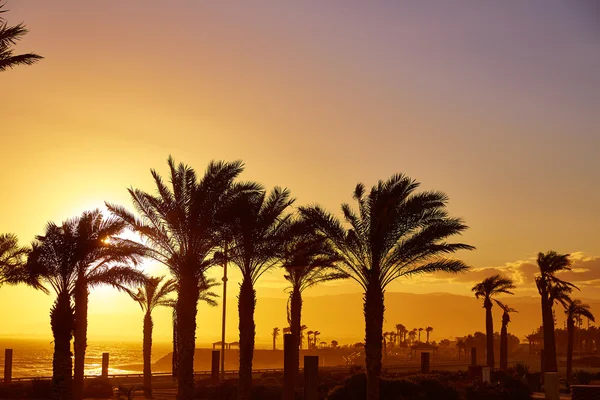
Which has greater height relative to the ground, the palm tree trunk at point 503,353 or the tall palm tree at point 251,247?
the tall palm tree at point 251,247

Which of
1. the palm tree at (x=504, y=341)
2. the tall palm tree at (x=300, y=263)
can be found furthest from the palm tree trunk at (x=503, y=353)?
the tall palm tree at (x=300, y=263)

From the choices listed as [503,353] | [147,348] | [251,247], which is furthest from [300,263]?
[503,353]

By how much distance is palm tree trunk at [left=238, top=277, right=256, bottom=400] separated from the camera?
106 ft

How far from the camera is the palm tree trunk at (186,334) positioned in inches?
1172

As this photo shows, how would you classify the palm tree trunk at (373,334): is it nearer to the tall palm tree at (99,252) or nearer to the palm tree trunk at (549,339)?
the tall palm tree at (99,252)

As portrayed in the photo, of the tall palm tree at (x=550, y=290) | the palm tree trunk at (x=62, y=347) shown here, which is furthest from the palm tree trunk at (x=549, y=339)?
the palm tree trunk at (x=62, y=347)

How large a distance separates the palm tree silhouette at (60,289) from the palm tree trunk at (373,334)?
12.3 m

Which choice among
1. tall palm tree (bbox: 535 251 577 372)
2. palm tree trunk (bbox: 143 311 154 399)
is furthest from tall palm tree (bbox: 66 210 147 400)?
tall palm tree (bbox: 535 251 577 372)

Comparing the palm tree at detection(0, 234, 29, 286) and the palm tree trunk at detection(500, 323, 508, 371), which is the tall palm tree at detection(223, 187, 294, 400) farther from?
the palm tree trunk at detection(500, 323, 508, 371)

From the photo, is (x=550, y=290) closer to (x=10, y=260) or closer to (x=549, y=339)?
(x=549, y=339)

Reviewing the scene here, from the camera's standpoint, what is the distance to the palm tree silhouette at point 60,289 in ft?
102

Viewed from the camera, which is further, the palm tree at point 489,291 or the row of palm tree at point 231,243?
the palm tree at point 489,291

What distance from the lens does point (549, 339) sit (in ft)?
175

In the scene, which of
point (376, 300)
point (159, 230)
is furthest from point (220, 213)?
point (376, 300)
